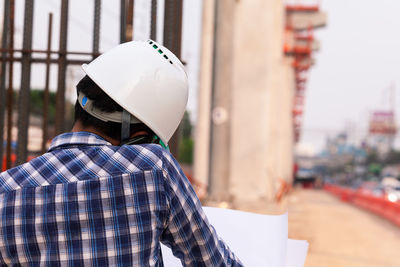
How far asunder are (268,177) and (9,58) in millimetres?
15498

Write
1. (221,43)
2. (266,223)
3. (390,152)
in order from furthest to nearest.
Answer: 1. (390,152)
2. (221,43)
3. (266,223)

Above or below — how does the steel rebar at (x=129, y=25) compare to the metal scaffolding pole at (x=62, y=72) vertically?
above

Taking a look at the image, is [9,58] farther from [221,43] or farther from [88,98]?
[221,43]

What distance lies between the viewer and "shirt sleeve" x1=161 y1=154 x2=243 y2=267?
133 centimetres

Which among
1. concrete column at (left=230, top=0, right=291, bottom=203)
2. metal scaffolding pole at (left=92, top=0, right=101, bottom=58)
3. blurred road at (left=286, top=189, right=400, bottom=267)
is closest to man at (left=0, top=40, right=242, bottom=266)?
metal scaffolding pole at (left=92, top=0, right=101, bottom=58)

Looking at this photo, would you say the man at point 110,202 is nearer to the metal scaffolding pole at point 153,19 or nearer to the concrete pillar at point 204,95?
the metal scaffolding pole at point 153,19

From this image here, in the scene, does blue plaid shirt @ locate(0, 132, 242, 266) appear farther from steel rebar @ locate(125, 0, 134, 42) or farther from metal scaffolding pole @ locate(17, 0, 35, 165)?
metal scaffolding pole @ locate(17, 0, 35, 165)

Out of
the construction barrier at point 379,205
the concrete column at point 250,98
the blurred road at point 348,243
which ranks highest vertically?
the concrete column at point 250,98

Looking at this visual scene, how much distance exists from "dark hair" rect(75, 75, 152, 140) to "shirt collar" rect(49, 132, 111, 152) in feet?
0.10

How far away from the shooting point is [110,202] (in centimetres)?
132

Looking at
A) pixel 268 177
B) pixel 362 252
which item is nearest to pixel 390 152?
pixel 268 177

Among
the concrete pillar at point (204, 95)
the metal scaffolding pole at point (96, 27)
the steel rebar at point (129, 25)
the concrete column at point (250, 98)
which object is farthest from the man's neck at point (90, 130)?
the concrete column at point (250, 98)

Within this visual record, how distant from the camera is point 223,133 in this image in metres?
9.02

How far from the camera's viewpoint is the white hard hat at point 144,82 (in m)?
1.41
